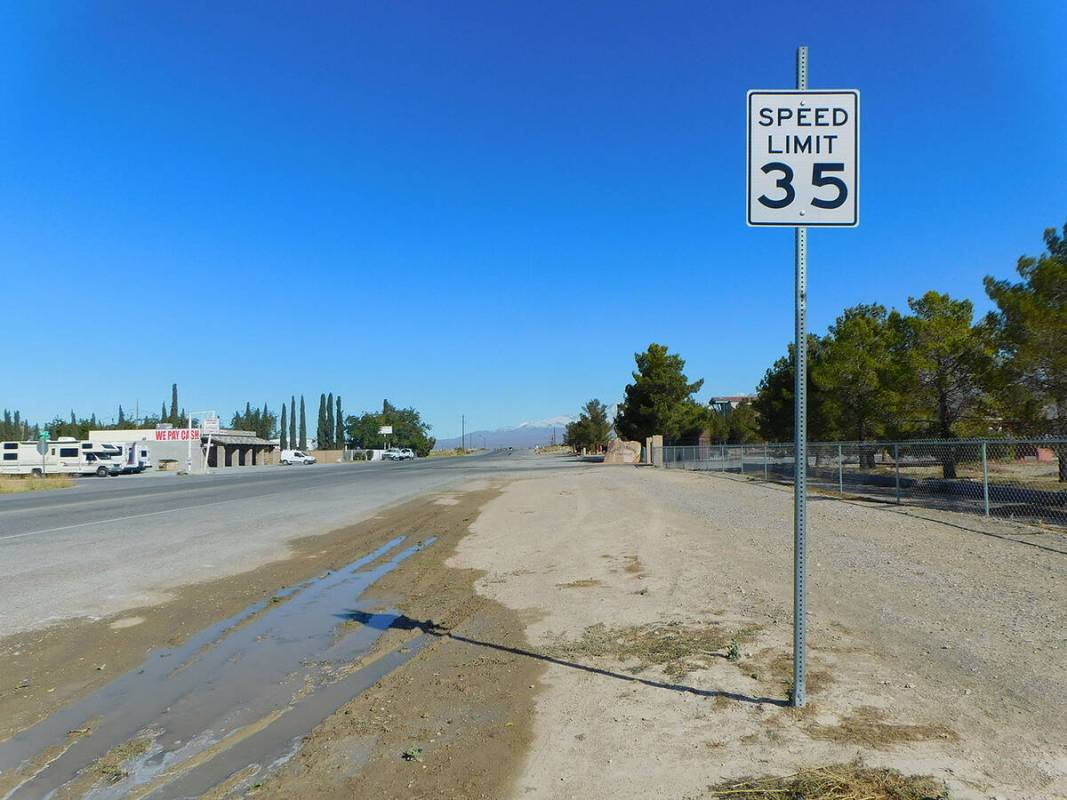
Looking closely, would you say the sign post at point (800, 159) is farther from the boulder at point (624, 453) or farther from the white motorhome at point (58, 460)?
the white motorhome at point (58, 460)

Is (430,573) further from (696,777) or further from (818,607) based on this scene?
(696,777)

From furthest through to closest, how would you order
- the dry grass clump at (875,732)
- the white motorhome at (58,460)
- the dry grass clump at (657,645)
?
the white motorhome at (58,460) → the dry grass clump at (657,645) → the dry grass clump at (875,732)

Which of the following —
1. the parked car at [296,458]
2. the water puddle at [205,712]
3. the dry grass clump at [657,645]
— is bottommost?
the parked car at [296,458]

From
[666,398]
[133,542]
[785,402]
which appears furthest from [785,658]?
[666,398]

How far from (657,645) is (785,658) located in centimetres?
104

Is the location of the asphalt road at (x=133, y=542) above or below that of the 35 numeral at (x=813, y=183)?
below

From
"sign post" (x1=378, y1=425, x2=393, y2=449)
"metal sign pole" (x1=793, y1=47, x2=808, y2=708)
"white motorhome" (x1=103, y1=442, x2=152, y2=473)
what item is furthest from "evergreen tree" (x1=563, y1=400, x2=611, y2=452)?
"metal sign pole" (x1=793, y1=47, x2=808, y2=708)

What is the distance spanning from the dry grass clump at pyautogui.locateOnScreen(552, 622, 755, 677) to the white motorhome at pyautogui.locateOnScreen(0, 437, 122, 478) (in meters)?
62.6

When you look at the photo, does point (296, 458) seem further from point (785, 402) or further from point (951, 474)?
point (951, 474)

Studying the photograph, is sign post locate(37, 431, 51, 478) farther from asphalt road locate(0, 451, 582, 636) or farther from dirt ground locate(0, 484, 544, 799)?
dirt ground locate(0, 484, 544, 799)

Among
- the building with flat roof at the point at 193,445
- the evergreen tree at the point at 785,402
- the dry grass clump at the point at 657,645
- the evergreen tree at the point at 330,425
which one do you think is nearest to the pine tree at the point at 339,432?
the evergreen tree at the point at 330,425

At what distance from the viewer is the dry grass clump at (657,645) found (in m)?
5.78

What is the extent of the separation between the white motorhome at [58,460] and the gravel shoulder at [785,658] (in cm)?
5720

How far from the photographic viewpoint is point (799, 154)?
14.9 feet
